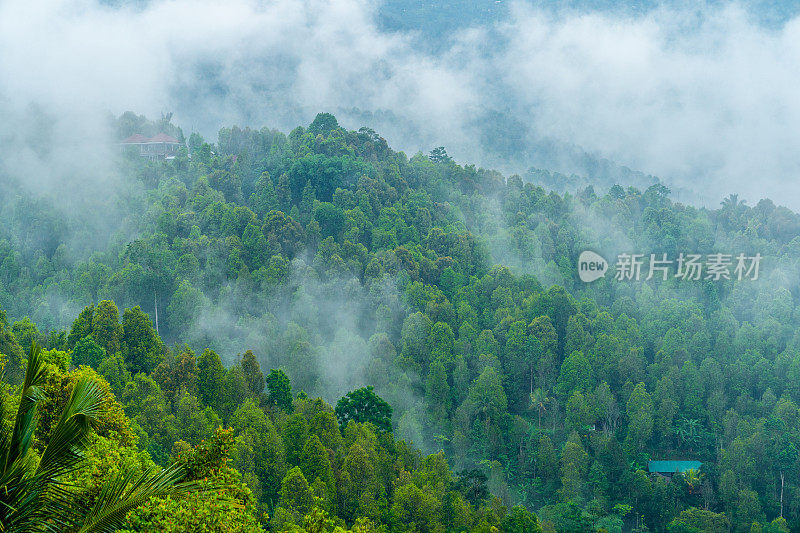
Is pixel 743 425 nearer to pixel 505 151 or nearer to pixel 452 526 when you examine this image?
pixel 452 526

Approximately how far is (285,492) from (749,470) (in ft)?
81.8

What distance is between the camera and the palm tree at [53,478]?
371 inches

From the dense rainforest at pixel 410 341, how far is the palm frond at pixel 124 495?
→ 25.7 ft

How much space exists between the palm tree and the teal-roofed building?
118 feet

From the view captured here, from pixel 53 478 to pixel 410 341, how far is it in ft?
117

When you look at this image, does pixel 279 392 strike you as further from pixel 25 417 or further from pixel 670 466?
pixel 25 417

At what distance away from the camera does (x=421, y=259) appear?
173 ft

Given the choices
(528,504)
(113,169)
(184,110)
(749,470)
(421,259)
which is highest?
(184,110)

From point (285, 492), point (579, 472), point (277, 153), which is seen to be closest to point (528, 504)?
point (579, 472)

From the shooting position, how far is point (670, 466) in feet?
138
